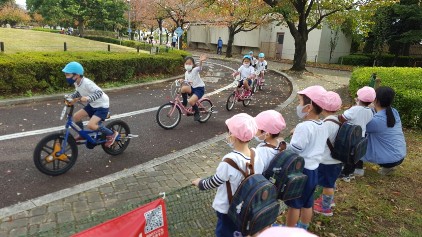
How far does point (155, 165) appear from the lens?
5.88 meters

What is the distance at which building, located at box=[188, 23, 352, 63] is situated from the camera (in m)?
31.1

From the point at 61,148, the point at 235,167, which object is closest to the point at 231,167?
the point at 235,167

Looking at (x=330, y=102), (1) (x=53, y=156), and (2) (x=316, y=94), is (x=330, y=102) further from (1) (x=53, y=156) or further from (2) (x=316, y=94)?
(1) (x=53, y=156)

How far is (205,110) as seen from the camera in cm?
907

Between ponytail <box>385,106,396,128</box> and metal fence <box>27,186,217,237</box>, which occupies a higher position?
ponytail <box>385,106,396,128</box>

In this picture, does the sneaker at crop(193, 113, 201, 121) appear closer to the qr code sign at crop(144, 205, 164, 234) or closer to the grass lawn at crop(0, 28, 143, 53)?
the qr code sign at crop(144, 205, 164, 234)

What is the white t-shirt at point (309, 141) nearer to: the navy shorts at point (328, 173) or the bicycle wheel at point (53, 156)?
the navy shorts at point (328, 173)

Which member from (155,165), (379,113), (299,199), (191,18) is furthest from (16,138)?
(191,18)

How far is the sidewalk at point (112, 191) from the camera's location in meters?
4.02

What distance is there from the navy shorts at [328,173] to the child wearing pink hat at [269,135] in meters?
1.20

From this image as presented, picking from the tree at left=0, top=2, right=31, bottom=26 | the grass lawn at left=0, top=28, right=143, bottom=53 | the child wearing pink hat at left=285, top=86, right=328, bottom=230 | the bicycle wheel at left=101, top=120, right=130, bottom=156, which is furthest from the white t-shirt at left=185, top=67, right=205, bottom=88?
the tree at left=0, top=2, right=31, bottom=26

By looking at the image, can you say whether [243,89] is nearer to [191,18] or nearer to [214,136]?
[214,136]

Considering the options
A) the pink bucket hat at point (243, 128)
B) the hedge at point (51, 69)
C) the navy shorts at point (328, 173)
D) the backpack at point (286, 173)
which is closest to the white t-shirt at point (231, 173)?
the pink bucket hat at point (243, 128)

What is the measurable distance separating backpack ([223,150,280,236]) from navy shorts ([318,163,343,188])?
1651 millimetres
